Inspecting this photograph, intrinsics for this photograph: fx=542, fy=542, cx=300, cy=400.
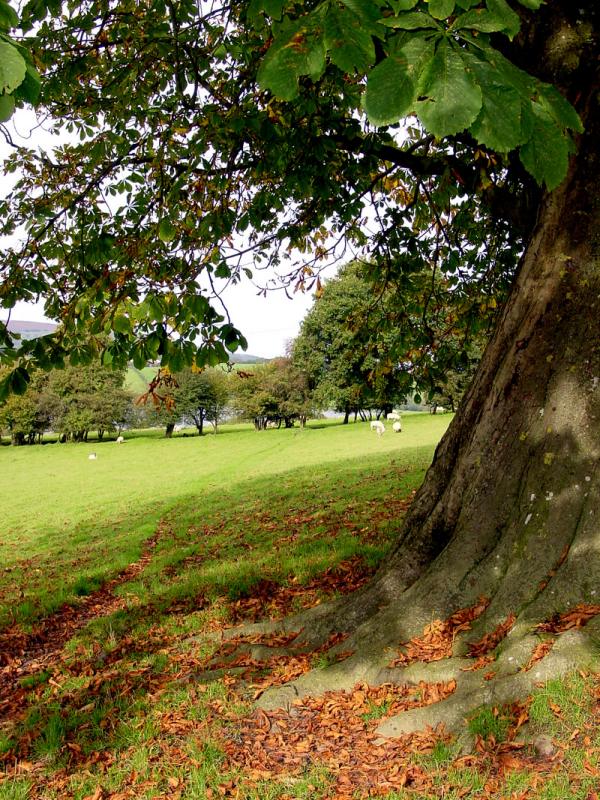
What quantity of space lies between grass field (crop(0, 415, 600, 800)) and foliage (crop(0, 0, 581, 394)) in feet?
9.28

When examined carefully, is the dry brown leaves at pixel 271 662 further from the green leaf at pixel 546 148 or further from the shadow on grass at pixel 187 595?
the green leaf at pixel 546 148

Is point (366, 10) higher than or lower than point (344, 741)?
higher

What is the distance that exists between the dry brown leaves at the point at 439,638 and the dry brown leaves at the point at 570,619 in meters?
0.61

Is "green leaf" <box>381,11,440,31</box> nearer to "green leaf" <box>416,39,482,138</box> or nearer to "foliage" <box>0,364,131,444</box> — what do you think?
"green leaf" <box>416,39,482,138</box>

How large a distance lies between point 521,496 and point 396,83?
377 cm

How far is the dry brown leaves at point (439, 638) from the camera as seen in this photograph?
14.0 feet

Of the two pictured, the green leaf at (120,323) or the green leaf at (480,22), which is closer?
the green leaf at (480,22)

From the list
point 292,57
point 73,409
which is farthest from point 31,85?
point 73,409

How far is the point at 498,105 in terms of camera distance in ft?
5.30

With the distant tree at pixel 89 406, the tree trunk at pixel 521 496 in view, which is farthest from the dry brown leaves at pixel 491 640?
the distant tree at pixel 89 406

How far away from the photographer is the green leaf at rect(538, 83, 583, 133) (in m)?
1.84

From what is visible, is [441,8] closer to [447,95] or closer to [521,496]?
[447,95]

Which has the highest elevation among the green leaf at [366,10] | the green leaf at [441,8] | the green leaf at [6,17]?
the green leaf at [6,17]

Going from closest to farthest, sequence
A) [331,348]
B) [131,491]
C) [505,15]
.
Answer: [505,15] < [131,491] < [331,348]
